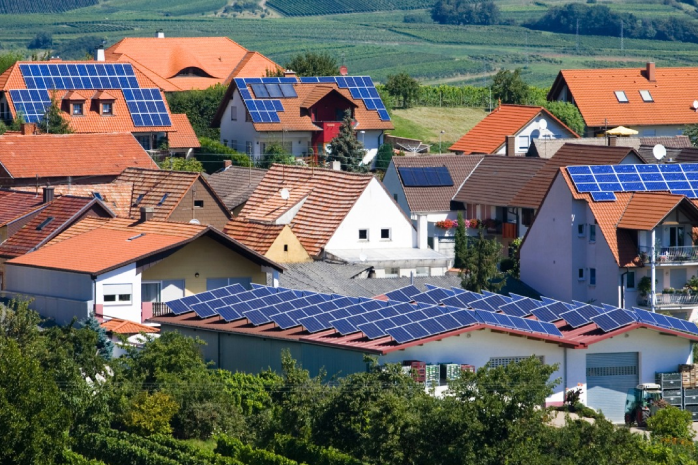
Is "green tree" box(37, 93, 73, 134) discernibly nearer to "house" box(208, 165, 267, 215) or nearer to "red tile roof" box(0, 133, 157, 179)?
"red tile roof" box(0, 133, 157, 179)

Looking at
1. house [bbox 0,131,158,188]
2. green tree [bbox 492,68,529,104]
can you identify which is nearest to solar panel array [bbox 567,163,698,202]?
house [bbox 0,131,158,188]

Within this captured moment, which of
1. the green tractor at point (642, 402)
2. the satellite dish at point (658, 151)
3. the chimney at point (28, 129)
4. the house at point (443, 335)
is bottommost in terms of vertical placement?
the green tractor at point (642, 402)

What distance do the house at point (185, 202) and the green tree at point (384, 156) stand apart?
998 inches

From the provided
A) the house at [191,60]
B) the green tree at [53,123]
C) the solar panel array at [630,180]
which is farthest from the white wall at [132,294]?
the house at [191,60]

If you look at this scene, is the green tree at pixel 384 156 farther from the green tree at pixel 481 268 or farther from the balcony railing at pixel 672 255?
the balcony railing at pixel 672 255

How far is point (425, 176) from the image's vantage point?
3622 inches

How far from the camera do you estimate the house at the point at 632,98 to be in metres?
117

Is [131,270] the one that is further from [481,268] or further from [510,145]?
[510,145]

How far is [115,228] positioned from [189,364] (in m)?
18.2

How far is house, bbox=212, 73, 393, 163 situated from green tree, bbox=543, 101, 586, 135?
39.9 ft

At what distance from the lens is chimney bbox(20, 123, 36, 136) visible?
97619 millimetres

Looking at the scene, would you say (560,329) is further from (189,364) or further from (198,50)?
(198,50)

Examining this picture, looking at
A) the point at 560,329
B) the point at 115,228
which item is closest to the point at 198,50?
the point at 115,228

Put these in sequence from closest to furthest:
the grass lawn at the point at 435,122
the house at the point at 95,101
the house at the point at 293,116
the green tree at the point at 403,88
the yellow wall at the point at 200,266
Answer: the yellow wall at the point at 200,266, the house at the point at 95,101, the house at the point at 293,116, the grass lawn at the point at 435,122, the green tree at the point at 403,88
